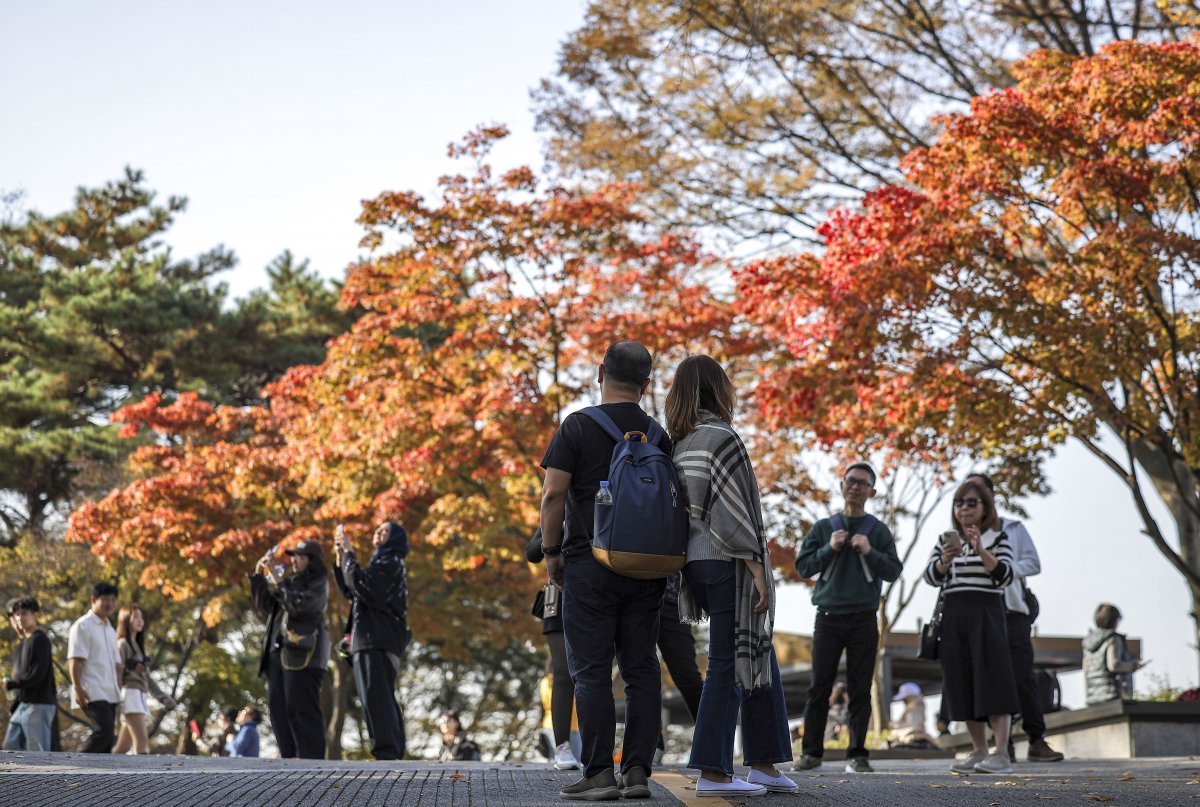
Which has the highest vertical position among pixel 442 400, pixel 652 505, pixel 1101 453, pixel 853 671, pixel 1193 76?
pixel 1193 76

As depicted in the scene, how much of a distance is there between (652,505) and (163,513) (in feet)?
59.0

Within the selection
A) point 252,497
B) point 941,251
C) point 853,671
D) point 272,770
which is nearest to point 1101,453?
point 941,251

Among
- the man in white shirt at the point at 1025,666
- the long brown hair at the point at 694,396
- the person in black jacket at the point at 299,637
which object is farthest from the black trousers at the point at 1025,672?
the person in black jacket at the point at 299,637

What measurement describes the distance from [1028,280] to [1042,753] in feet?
17.0

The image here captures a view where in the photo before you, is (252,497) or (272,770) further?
(252,497)

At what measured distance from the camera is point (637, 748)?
18.4 ft

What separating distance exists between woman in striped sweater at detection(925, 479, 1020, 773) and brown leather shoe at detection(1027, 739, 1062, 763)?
146cm

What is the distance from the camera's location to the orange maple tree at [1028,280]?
41.2 ft

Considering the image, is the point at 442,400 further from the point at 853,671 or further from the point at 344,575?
the point at 853,671

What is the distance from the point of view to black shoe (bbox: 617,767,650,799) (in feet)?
18.0

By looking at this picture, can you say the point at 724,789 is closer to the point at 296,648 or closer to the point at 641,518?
the point at 641,518

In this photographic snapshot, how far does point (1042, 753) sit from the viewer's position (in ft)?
31.4

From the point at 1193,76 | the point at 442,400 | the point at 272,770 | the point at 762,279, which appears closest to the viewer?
the point at 272,770

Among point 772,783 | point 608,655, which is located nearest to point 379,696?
point 772,783
